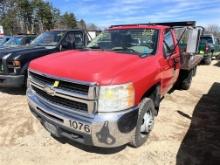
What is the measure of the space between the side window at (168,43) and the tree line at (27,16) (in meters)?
44.4

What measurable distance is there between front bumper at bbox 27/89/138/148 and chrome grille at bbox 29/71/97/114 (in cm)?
9

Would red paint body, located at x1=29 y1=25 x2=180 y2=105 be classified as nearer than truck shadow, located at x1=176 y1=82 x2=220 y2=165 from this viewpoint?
Yes

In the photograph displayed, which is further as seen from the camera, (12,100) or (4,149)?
(12,100)

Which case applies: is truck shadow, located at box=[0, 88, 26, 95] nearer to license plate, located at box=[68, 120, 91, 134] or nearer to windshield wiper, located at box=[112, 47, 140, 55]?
windshield wiper, located at box=[112, 47, 140, 55]

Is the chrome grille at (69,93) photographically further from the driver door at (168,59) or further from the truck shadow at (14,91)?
the truck shadow at (14,91)

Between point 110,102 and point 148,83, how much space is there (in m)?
0.89

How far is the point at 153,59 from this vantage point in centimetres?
415

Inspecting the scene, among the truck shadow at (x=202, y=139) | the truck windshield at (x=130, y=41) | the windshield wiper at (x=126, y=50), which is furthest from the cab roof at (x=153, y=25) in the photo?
the truck shadow at (x=202, y=139)

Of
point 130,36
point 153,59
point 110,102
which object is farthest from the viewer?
point 130,36

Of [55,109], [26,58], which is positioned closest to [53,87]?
[55,109]

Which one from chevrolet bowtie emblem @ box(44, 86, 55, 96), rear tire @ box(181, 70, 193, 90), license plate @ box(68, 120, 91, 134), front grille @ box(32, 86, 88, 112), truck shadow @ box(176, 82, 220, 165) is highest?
chevrolet bowtie emblem @ box(44, 86, 55, 96)

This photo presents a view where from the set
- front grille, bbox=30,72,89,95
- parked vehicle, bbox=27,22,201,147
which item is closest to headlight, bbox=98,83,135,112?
parked vehicle, bbox=27,22,201,147

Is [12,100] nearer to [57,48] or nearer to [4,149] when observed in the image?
[57,48]

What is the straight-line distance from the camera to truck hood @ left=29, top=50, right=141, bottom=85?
3160 millimetres
